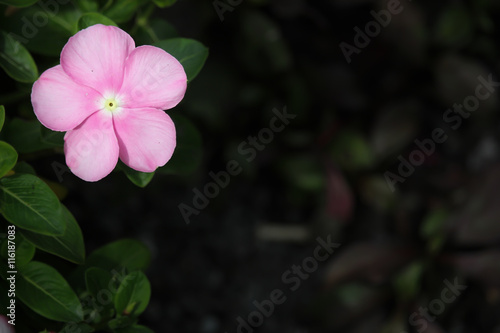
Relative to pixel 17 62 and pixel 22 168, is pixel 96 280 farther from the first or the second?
pixel 17 62

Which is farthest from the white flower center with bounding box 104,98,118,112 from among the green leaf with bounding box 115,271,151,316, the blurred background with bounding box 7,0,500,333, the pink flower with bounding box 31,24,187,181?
the blurred background with bounding box 7,0,500,333

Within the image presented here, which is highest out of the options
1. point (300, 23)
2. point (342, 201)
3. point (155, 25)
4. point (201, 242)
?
point (155, 25)

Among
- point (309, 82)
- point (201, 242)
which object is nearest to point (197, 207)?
point (201, 242)

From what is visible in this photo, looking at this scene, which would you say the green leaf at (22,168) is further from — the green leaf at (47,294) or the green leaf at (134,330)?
the green leaf at (134,330)

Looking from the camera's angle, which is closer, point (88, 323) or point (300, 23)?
point (88, 323)

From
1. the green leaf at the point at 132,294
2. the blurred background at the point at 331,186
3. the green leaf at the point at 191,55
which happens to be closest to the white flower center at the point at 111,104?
A: the green leaf at the point at 191,55

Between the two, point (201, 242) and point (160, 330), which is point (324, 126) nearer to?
point (201, 242)

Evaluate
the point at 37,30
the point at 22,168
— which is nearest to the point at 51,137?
the point at 22,168

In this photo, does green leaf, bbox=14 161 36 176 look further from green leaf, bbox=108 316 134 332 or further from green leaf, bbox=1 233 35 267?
green leaf, bbox=108 316 134 332
